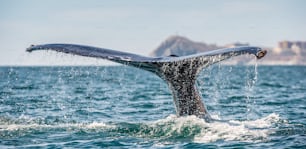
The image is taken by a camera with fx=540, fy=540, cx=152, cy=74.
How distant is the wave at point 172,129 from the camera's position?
915 cm

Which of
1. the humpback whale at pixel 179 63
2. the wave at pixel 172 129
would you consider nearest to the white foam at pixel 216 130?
the wave at pixel 172 129

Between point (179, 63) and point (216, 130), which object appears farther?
point (216, 130)

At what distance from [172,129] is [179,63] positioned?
146 cm

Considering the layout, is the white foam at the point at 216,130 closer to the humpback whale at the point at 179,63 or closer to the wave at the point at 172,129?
the wave at the point at 172,129

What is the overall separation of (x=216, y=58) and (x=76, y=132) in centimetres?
348

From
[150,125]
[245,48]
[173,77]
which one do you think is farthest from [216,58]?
[150,125]

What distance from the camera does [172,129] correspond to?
9.66m

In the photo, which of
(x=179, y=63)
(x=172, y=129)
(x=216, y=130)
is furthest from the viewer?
(x=172, y=129)

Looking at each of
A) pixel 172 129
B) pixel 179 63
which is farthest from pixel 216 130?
pixel 179 63

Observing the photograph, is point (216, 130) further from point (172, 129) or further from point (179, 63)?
point (179, 63)

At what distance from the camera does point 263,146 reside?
8367 mm

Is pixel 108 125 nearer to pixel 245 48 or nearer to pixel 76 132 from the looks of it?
pixel 76 132

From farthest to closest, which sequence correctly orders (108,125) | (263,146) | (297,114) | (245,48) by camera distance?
1. (297,114)
2. (108,125)
3. (263,146)
4. (245,48)

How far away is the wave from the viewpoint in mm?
9148
